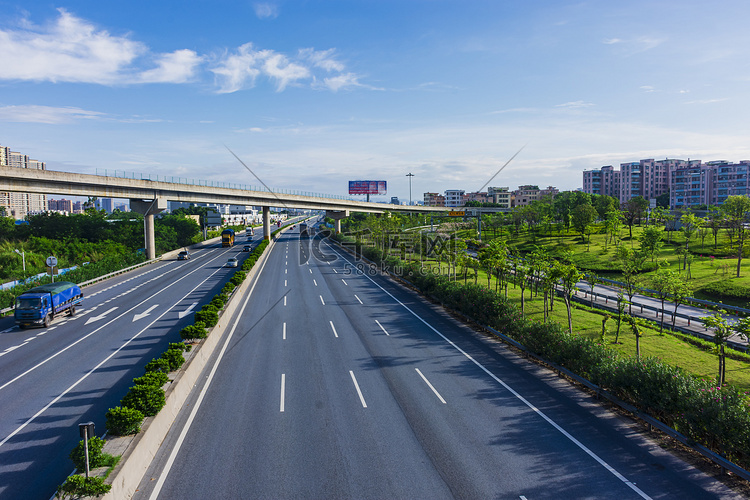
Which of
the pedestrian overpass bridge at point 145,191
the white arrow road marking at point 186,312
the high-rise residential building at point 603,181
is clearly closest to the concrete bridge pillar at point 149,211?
the pedestrian overpass bridge at point 145,191

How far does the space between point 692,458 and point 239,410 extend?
44.4 ft

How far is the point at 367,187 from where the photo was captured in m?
111

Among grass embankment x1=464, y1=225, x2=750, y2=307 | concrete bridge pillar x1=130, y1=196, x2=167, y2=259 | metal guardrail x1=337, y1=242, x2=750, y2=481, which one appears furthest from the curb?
concrete bridge pillar x1=130, y1=196, x2=167, y2=259

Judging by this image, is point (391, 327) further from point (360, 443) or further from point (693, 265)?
point (693, 265)

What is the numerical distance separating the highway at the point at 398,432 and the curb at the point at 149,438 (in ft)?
0.94

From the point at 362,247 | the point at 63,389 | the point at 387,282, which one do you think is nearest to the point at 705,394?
the point at 63,389

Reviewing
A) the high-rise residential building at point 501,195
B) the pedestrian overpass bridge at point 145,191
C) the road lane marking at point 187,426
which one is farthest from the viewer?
the high-rise residential building at point 501,195

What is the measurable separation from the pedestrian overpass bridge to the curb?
27.0m

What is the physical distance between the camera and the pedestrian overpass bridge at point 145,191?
44031 mm

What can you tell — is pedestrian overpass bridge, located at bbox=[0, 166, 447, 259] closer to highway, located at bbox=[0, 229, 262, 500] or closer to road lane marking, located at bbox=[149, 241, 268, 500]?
highway, located at bbox=[0, 229, 262, 500]

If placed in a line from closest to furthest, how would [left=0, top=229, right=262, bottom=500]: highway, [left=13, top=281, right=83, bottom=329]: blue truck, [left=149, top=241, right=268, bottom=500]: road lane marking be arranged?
[left=149, top=241, right=268, bottom=500]: road lane marking, [left=0, top=229, right=262, bottom=500]: highway, [left=13, top=281, right=83, bottom=329]: blue truck

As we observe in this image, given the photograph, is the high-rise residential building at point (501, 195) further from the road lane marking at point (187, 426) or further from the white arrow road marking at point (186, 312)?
the road lane marking at point (187, 426)

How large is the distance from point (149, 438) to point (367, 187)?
101879 mm

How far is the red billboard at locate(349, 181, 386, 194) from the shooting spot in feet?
363
